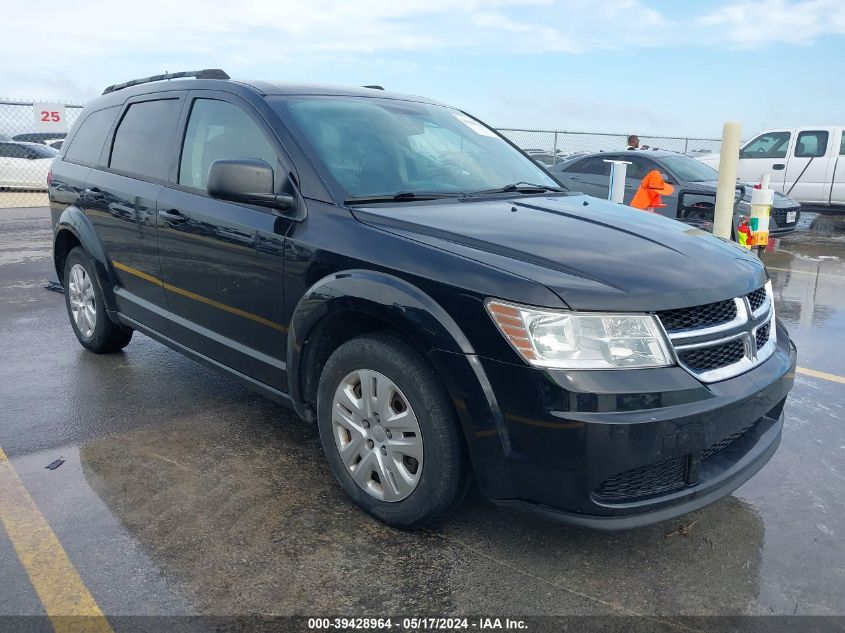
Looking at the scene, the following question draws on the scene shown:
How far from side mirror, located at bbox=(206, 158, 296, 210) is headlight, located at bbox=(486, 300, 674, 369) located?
4.22 feet

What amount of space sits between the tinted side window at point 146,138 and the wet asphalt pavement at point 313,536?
136cm

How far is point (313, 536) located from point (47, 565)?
961mm

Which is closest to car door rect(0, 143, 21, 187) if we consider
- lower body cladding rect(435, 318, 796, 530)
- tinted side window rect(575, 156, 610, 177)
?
tinted side window rect(575, 156, 610, 177)

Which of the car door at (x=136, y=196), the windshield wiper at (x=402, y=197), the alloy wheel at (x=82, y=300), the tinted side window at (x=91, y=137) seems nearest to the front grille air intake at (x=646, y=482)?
the windshield wiper at (x=402, y=197)

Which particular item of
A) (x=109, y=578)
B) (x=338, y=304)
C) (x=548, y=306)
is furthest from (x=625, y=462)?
(x=109, y=578)

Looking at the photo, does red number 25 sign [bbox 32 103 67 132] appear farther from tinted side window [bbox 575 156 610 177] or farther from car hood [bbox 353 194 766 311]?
car hood [bbox 353 194 766 311]

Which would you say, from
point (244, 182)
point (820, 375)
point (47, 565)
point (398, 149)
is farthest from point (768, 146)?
point (47, 565)

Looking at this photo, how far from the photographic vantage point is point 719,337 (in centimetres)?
265

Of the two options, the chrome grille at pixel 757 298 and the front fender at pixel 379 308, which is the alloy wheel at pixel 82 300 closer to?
the front fender at pixel 379 308

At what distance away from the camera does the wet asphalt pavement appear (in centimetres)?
258

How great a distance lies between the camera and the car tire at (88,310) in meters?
5.00

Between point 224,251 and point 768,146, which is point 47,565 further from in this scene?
point 768,146

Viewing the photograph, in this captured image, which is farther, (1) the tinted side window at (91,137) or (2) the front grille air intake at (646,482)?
(1) the tinted side window at (91,137)

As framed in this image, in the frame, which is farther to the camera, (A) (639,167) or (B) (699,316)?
(A) (639,167)
